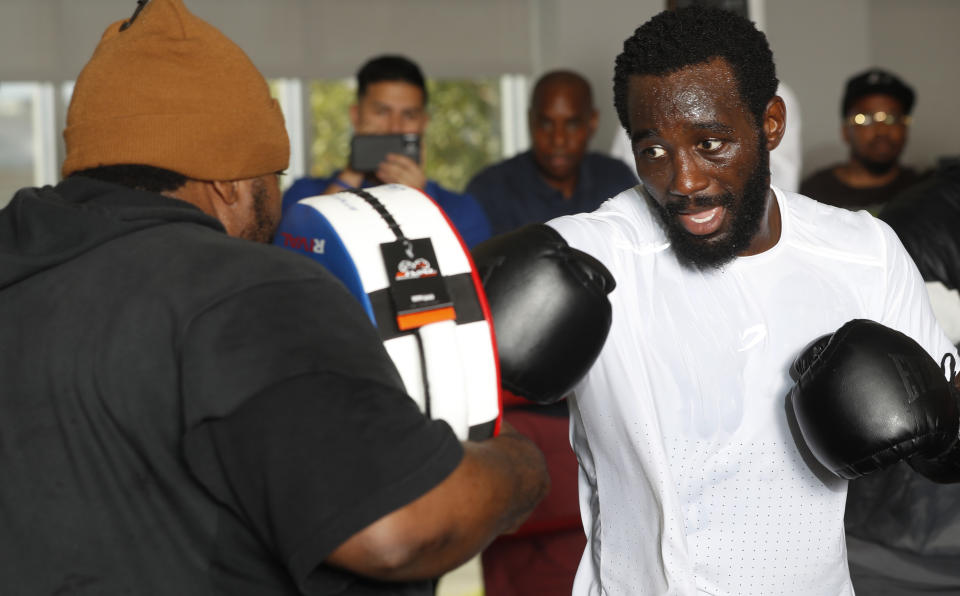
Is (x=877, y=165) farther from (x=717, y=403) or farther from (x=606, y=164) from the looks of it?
(x=717, y=403)

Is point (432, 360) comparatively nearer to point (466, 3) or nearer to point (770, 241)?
point (770, 241)

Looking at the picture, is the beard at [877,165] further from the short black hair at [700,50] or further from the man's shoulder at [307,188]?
the short black hair at [700,50]

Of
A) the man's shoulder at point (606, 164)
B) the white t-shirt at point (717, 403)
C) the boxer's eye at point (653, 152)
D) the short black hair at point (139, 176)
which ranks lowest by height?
the white t-shirt at point (717, 403)

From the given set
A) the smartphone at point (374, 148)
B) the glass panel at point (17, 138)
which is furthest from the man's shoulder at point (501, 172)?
the glass panel at point (17, 138)

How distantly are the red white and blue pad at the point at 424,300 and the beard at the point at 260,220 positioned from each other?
0.07 meters

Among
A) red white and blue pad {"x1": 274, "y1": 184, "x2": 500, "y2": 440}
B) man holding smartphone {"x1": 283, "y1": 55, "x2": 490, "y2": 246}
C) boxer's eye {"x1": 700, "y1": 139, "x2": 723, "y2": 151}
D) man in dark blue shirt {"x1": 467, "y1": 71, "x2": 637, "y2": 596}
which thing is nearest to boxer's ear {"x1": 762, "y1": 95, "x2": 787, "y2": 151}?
boxer's eye {"x1": 700, "y1": 139, "x2": 723, "y2": 151}

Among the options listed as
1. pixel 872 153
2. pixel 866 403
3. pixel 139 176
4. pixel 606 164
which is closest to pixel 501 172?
pixel 606 164

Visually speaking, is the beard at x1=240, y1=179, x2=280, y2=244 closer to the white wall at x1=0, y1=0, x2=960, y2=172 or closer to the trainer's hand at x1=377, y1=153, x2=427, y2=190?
the trainer's hand at x1=377, y1=153, x2=427, y2=190

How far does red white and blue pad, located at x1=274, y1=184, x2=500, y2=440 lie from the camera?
109 centimetres

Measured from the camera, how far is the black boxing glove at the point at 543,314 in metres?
1.19

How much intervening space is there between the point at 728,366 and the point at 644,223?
24 cm

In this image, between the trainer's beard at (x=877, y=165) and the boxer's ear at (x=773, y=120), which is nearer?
the boxer's ear at (x=773, y=120)

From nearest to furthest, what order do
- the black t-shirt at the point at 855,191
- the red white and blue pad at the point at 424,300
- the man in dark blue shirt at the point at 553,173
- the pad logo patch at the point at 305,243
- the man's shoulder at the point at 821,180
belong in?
the red white and blue pad at the point at 424,300 < the pad logo patch at the point at 305,243 < the man in dark blue shirt at the point at 553,173 < the black t-shirt at the point at 855,191 < the man's shoulder at the point at 821,180

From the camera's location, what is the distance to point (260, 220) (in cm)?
123
